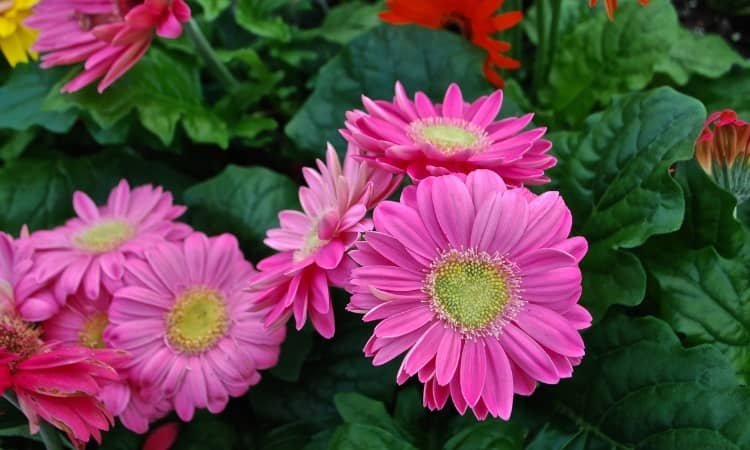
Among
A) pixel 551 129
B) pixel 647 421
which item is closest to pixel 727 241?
pixel 647 421

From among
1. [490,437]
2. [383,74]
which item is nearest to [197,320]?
[490,437]

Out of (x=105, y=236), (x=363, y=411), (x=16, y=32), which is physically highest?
(x=16, y=32)

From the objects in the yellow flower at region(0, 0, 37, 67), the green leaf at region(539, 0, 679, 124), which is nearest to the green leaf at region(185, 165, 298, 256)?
the yellow flower at region(0, 0, 37, 67)

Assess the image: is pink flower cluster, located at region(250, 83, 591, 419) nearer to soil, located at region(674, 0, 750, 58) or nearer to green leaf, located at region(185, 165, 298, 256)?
green leaf, located at region(185, 165, 298, 256)

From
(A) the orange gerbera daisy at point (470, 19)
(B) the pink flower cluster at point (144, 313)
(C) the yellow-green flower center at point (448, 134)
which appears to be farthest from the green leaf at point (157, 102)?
(C) the yellow-green flower center at point (448, 134)

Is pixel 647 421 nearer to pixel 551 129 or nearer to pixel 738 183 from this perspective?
pixel 738 183

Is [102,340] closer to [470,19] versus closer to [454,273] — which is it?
[454,273]

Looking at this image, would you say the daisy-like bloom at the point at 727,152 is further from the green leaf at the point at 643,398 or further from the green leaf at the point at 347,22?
the green leaf at the point at 347,22
